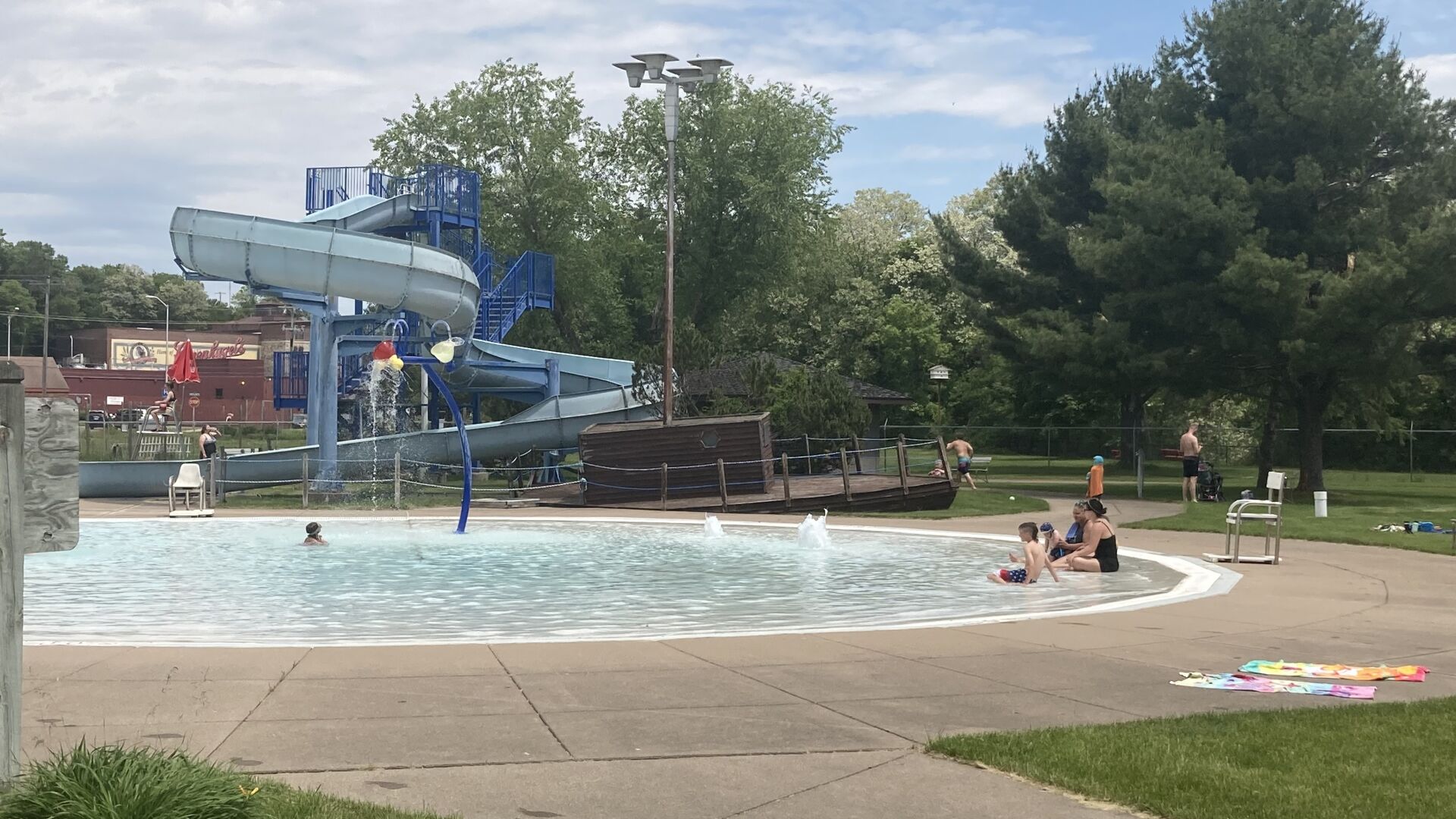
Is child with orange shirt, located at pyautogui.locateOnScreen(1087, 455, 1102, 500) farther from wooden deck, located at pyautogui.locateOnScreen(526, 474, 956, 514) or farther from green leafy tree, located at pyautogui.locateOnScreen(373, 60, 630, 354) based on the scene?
green leafy tree, located at pyautogui.locateOnScreen(373, 60, 630, 354)

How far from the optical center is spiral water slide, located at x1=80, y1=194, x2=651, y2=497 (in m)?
28.6

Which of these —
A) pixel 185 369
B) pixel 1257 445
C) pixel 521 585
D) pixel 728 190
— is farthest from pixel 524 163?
pixel 521 585

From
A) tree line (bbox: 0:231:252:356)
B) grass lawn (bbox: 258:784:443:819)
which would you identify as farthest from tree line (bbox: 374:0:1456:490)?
tree line (bbox: 0:231:252:356)

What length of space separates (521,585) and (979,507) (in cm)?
1617

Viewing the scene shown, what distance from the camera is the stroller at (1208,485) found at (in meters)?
32.7

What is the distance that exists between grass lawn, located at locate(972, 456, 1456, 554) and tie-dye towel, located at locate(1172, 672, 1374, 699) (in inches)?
494

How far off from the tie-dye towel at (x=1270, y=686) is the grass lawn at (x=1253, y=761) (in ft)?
1.90

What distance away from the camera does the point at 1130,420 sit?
167 feet

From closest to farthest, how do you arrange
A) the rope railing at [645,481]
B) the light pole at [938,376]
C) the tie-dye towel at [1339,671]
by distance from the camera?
the tie-dye towel at [1339,671] → the rope railing at [645,481] → the light pole at [938,376]

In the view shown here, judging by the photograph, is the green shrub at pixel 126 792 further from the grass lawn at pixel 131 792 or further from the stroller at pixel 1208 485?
the stroller at pixel 1208 485

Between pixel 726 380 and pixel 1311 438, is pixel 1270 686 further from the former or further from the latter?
pixel 726 380

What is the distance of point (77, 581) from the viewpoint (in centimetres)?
1567

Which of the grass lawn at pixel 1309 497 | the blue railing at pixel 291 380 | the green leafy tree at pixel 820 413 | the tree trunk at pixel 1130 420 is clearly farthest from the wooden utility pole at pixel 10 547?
the tree trunk at pixel 1130 420

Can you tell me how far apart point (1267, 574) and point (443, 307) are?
68.5 ft
